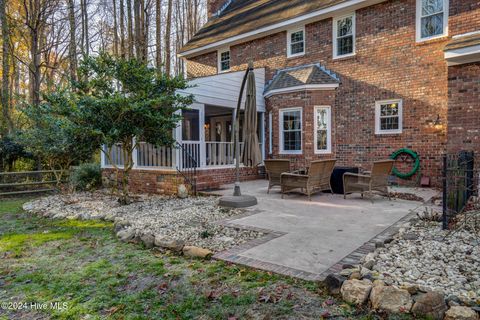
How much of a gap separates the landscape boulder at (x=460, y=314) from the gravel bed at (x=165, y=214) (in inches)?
110

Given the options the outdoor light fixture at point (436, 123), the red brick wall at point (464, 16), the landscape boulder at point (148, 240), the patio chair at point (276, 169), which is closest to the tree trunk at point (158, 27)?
the patio chair at point (276, 169)

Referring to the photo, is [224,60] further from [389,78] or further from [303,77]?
[389,78]

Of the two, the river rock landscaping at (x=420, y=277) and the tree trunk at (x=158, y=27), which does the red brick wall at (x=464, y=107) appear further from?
the tree trunk at (x=158, y=27)

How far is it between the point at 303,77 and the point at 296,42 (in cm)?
215

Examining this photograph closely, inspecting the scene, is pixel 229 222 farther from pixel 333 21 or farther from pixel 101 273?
pixel 333 21

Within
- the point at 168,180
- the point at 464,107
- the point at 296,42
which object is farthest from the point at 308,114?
the point at 168,180

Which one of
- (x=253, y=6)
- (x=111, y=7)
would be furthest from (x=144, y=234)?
(x=111, y=7)

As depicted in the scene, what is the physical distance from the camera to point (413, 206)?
22.7 feet

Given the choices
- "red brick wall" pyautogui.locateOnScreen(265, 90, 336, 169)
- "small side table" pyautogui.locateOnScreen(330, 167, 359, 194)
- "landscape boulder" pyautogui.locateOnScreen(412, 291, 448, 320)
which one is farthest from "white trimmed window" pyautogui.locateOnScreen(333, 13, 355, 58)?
"landscape boulder" pyautogui.locateOnScreen(412, 291, 448, 320)

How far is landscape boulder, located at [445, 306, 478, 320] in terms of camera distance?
2481 mm

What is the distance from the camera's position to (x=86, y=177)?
12055 mm

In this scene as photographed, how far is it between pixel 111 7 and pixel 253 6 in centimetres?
989

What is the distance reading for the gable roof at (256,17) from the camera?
37.1 feet

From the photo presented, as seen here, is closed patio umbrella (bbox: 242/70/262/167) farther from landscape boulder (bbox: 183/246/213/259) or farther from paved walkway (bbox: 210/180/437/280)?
landscape boulder (bbox: 183/246/213/259)
